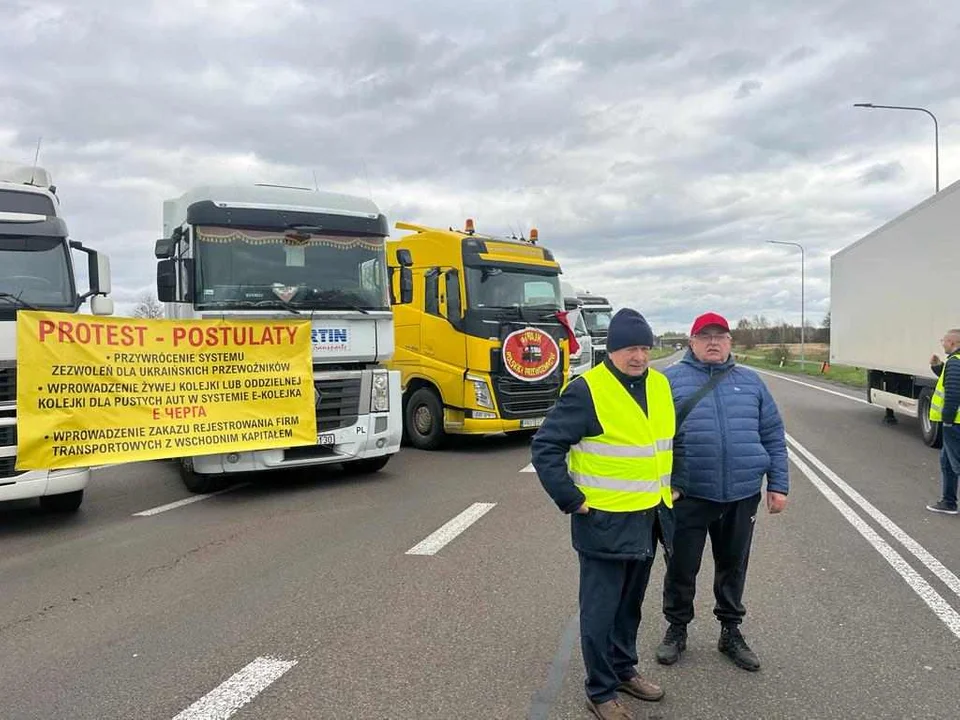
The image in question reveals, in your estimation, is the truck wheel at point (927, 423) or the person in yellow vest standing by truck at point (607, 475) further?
the truck wheel at point (927, 423)

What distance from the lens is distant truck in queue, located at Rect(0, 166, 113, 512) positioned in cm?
678

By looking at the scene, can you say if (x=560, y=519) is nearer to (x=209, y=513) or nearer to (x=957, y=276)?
(x=209, y=513)

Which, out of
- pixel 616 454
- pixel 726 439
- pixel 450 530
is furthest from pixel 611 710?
pixel 450 530

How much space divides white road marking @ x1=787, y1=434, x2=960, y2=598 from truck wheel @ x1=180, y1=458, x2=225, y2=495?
6.95 meters

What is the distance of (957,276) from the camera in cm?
1101

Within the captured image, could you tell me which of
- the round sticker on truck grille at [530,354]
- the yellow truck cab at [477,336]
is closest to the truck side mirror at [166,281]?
the yellow truck cab at [477,336]

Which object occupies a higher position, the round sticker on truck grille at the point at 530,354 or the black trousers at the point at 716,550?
Result: the round sticker on truck grille at the point at 530,354

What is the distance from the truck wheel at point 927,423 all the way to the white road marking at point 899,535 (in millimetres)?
2806

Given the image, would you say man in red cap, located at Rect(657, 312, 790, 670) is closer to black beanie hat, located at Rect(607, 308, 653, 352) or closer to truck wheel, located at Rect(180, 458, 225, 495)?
black beanie hat, located at Rect(607, 308, 653, 352)

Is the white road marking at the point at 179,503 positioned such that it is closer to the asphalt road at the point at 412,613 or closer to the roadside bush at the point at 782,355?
the asphalt road at the point at 412,613

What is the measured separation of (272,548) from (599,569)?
3.67 metres

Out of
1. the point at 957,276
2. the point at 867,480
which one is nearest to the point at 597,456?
the point at 867,480

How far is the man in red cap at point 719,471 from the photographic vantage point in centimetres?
374

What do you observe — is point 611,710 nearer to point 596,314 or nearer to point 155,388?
point 155,388
